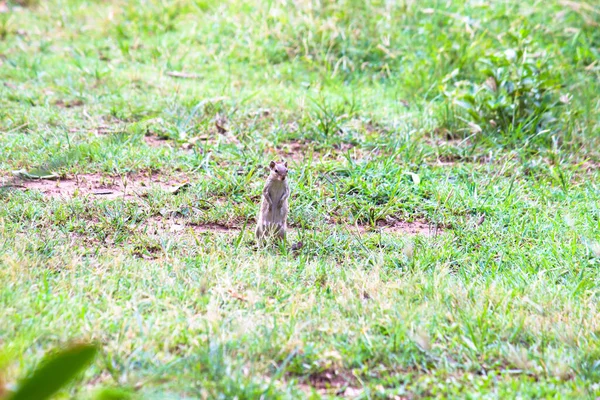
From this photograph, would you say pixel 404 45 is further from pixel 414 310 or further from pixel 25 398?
pixel 25 398

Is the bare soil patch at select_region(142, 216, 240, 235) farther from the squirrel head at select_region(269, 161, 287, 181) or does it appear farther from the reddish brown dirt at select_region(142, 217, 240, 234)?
the squirrel head at select_region(269, 161, 287, 181)

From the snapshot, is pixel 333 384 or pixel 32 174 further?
pixel 32 174

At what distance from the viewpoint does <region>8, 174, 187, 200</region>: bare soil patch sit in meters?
5.14

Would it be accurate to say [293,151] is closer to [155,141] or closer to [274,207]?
[155,141]

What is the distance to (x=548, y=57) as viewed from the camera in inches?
267

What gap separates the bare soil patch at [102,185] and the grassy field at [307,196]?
0.02 m

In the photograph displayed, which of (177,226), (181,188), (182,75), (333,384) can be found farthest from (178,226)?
(182,75)

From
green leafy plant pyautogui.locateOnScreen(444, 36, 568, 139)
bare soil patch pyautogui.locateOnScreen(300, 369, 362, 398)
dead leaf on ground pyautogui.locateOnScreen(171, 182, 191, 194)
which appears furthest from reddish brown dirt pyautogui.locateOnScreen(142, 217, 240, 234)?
green leafy plant pyautogui.locateOnScreen(444, 36, 568, 139)

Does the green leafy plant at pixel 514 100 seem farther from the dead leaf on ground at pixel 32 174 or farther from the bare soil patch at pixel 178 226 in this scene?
the dead leaf on ground at pixel 32 174

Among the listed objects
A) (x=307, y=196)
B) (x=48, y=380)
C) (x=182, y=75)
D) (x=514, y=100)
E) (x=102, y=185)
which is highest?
(x=48, y=380)

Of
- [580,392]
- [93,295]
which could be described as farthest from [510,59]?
[93,295]

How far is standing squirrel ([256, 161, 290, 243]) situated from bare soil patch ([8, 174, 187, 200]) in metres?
1.00

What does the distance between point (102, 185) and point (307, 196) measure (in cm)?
160

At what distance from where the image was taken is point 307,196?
17.4 feet
